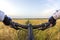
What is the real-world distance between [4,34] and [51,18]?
13.6 ft

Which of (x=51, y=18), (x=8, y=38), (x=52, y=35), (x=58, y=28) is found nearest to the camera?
(x=51, y=18)

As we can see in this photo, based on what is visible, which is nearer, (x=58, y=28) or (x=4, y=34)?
(x=4, y=34)

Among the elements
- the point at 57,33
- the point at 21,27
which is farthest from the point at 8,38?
the point at 21,27

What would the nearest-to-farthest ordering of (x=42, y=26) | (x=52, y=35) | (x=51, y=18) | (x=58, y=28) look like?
(x=51, y=18) < (x=42, y=26) < (x=52, y=35) < (x=58, y=28)

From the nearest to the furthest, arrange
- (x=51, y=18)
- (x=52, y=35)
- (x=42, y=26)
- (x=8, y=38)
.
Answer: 1. (x=51, y=18)
2. (x=42, y=26)
3. (x=8, y=38)
4. (x=52, y=35)

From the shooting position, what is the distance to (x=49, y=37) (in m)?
5.49

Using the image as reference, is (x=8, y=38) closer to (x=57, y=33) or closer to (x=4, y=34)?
(x=4, y=34)

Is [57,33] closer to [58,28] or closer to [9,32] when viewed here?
[58,28]

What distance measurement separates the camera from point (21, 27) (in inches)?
62.9

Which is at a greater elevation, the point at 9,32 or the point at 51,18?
the point at 51,18

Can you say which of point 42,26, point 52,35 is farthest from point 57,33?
point 42,26

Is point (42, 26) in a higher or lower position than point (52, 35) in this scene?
higher

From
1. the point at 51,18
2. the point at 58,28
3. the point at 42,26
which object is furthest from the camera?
the point at 58,28

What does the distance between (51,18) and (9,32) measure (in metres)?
4.11
